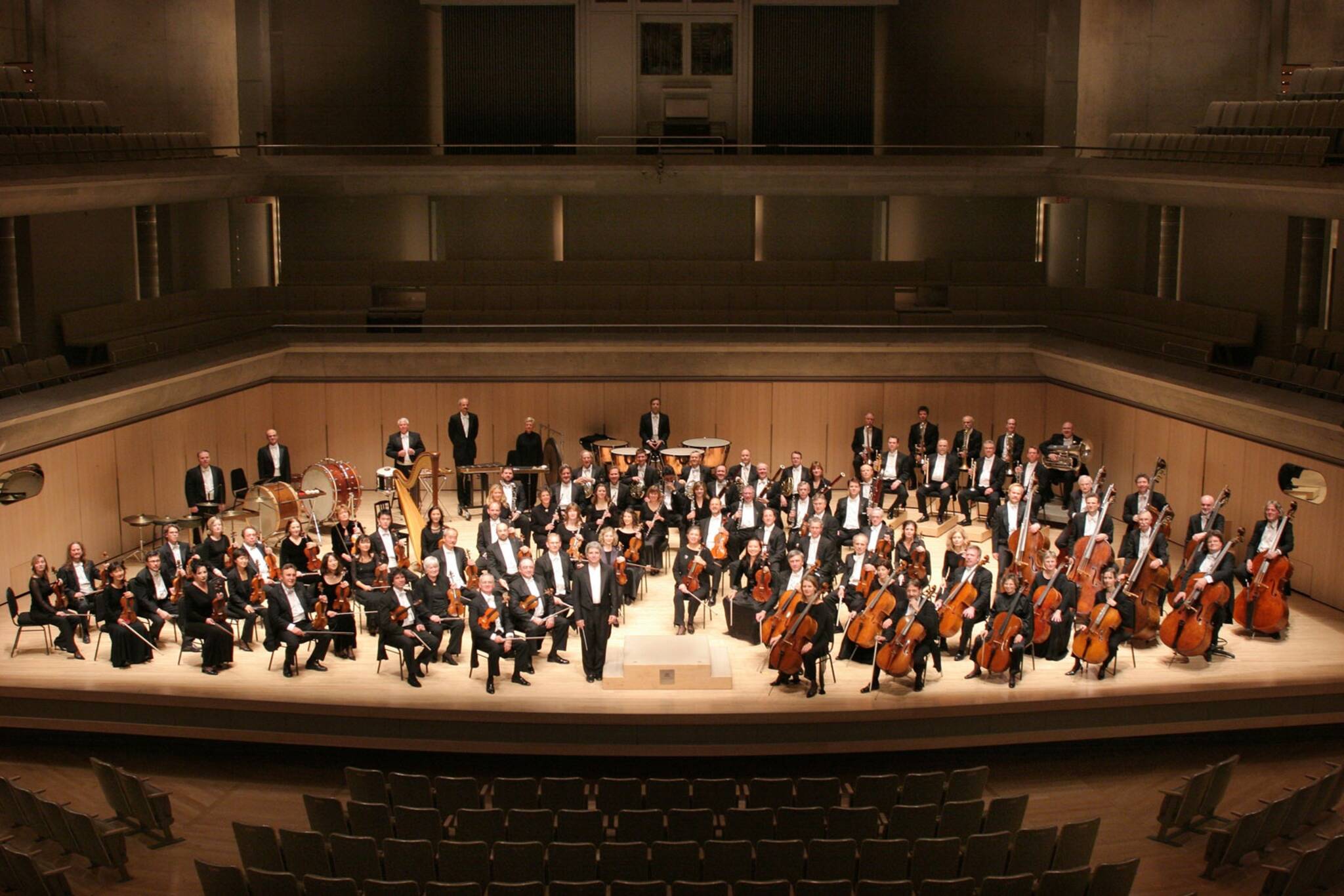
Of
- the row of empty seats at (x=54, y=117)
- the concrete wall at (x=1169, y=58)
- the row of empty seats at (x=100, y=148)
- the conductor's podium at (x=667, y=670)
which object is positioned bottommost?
the conductor's podium at (x=667, y=670)

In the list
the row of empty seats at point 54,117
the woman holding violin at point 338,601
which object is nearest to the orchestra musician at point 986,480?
the woman holding violin at point 338,601

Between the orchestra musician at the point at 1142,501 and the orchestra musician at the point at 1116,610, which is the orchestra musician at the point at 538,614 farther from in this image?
the orchestra musician at the point at 1142,501

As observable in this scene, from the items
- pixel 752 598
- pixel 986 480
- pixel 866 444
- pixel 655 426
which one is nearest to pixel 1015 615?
pixel 752 598

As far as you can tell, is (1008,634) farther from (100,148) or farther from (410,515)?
(100,148)

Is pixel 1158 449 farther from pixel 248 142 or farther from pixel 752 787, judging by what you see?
pixel 248 142

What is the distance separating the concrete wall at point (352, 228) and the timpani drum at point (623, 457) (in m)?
6.37

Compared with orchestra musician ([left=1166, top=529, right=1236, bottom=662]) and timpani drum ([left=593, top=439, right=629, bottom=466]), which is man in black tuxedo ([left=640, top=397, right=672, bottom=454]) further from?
orchestra musician ([left=1166, top=529, right=1236, bottom=662])

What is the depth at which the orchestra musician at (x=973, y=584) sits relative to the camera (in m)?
11.8

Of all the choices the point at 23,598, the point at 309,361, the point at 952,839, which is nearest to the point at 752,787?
the point at 952,839

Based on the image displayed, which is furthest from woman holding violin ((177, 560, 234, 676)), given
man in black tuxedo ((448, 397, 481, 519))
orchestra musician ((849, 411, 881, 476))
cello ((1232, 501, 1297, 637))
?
cello ((1232, 501, 1297, 637))

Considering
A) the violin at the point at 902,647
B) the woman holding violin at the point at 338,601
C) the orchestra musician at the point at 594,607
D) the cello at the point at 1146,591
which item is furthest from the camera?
the cello at the point at 1146,591

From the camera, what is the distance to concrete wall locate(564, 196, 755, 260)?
835 inches

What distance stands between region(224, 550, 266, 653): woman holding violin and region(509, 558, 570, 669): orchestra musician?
2153mm

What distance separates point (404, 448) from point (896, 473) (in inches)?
215
